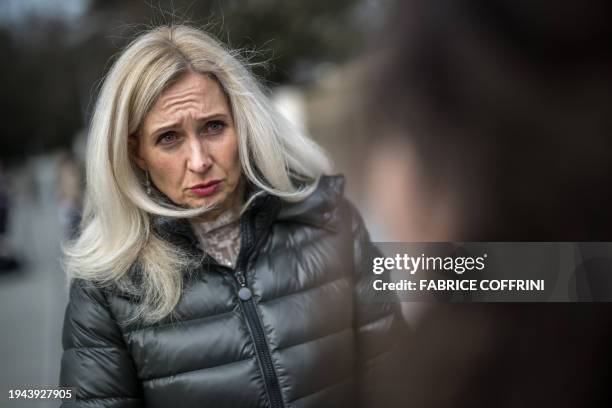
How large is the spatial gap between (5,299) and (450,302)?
Answer: 231 inches

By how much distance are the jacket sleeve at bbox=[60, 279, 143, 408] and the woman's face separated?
366 mm

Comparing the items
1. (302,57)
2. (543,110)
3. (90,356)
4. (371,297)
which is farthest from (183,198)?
(302,57)

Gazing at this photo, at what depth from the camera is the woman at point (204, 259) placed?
4.72 feet

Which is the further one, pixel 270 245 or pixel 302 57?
pixel 302 57

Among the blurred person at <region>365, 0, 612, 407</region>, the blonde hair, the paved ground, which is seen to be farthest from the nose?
the blurred person at <region>365, 0, 612, 407</region>

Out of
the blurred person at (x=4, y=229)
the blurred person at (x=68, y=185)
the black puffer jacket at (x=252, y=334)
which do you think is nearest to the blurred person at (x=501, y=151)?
the black puffer jacket at (x=252, y=334)

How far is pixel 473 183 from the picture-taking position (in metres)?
0.58

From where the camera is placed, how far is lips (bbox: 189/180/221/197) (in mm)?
Answer: 1532

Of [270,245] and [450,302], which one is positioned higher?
[270,245]

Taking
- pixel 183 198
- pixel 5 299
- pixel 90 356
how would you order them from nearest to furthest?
1. pixel 90 356
2. pixel 183 198
3. pixel 5 299

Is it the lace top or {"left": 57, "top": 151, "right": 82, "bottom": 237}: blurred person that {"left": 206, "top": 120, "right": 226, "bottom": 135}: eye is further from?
{"left": 57, "top": 151, "right": 82, "bottom": 237}: blurred person

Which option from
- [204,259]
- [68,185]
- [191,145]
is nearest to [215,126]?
[191,145]

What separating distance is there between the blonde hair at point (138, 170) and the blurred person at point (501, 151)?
3.28ft

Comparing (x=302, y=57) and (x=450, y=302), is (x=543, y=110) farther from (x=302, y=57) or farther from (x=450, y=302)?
(x=302, y=57)
